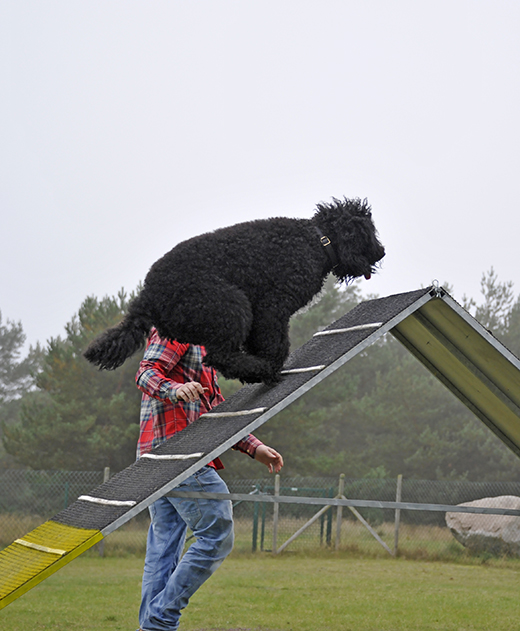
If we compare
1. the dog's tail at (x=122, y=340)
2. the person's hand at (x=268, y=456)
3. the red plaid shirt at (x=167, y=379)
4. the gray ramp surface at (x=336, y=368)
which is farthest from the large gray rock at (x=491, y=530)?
the dog's tail at (x=122, y=340)

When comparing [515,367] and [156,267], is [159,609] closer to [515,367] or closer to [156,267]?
[156,267]

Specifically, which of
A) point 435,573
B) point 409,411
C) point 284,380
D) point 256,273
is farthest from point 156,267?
point 409,411

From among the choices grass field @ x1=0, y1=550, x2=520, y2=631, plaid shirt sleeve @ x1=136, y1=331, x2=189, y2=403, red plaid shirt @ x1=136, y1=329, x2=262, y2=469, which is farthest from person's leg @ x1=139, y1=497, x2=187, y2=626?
grass field @ x1=0, y1=550, x2=520, y2=631

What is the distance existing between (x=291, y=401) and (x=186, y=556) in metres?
0.80

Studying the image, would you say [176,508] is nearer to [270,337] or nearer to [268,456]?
[268,456]

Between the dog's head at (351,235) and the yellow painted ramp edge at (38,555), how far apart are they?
1.14 m

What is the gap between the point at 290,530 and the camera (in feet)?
36.2

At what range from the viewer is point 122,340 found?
2168mm

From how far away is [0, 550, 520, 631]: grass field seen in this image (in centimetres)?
448

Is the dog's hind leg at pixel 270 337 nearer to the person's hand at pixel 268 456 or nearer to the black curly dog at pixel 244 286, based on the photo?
the black curly dog at pixel 244 286

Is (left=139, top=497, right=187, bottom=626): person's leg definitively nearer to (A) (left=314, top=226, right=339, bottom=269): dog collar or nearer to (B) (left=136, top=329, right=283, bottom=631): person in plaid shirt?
(B) (left=136, top=329, right=283, bottom=631): person in plaid shirt

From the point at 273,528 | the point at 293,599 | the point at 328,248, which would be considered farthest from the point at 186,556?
the point at 273,528

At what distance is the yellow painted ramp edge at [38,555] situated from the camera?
1.77 meters

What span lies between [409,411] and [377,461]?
84.5 inches
